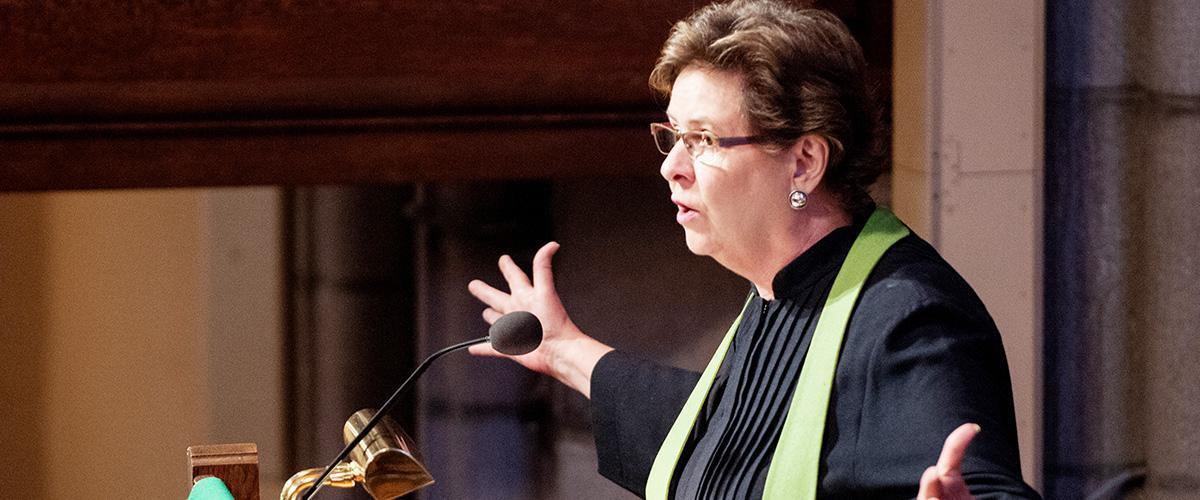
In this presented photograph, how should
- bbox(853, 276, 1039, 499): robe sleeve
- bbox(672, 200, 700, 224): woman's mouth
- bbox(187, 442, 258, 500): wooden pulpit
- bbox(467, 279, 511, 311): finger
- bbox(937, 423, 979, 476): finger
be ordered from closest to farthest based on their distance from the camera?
bbox(937, 423, 979, 476): finger → bbox(853, 276, 1039, 499): robe sleeve → bbox(187, 442, 258, 500): wooden pulpit → bbox(672, 200, 700, 224): woman's mouth → bbox(467, 279, 511, 311): finger

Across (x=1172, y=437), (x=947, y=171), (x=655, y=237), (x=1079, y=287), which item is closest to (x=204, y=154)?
(x=655, y=237)

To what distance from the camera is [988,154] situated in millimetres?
3176

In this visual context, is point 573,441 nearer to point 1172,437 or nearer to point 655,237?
point 655,237

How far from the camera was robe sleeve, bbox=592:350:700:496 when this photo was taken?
2342 millimetres

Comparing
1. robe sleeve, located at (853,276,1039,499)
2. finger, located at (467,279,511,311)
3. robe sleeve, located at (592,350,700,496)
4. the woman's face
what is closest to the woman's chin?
the woman's face

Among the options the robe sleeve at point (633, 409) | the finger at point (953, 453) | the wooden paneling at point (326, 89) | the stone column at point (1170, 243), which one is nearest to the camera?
the finger at point (953, 453)

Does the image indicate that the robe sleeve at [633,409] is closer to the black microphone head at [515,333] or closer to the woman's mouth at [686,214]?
the woman's mouth at [686,214]

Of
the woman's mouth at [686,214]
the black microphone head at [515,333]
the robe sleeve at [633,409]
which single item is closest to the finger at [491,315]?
the robe sleeve at [633,409]

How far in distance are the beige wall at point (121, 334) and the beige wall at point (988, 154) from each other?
1633 millimetres

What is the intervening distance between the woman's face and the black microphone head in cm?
30

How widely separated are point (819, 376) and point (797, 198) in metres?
Answer: 0.24

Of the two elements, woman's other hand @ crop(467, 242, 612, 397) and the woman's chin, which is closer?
the woman's chin

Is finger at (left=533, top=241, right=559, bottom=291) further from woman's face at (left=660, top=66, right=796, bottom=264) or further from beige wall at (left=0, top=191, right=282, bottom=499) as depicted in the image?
beige wall at (left=0, top=191, right=282, bottom=499)

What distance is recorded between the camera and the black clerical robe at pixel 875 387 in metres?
1.71
